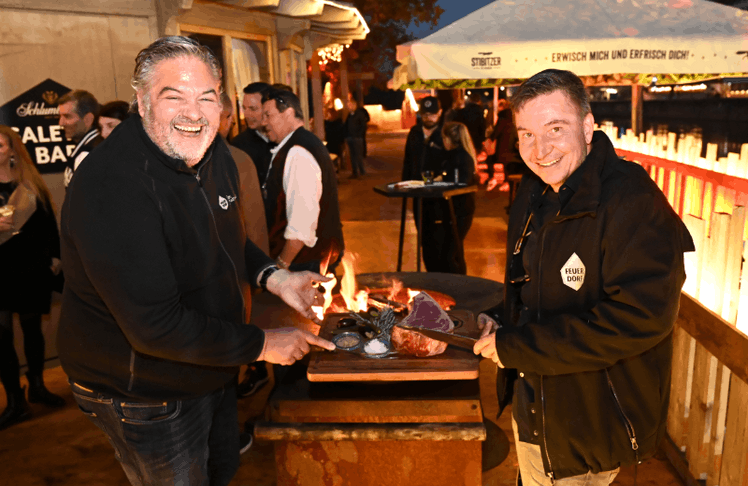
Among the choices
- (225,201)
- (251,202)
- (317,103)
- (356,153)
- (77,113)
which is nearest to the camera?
(225,201)

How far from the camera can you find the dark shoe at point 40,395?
14.6 feet

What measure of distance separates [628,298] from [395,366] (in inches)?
41.7

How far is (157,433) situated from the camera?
6.34 feet

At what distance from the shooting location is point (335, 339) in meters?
2.66

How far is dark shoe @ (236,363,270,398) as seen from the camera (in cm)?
452

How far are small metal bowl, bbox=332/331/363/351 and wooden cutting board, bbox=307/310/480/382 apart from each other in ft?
0.11

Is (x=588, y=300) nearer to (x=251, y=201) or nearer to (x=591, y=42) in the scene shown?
(x=251, y=201)

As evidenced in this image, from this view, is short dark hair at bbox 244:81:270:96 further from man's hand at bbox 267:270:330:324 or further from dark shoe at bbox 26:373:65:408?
dark shoe at bbox 26:373:65:408

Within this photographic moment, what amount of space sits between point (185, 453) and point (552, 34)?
3.74m

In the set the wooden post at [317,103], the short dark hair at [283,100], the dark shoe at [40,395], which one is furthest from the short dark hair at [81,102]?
the wooden post at [317,103]

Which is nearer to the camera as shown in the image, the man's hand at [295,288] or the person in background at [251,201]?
the man's hand at [295,288]

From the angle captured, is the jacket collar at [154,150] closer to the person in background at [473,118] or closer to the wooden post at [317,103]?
the person in background at [473,118]

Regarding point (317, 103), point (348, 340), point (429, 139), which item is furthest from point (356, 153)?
point (348, 340)

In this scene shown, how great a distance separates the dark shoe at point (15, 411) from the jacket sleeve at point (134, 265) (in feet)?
10.2
